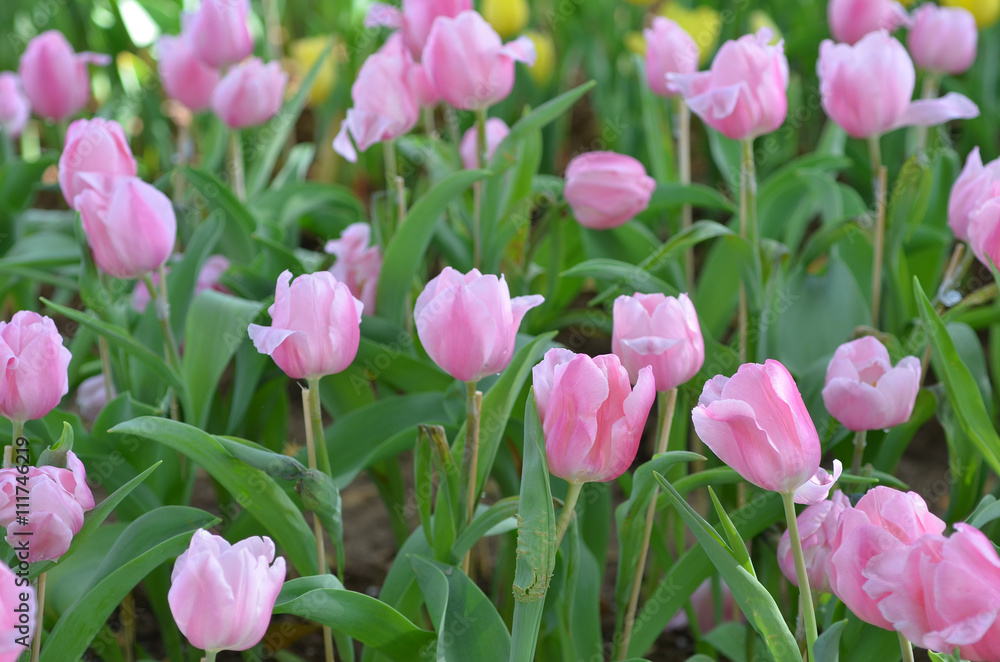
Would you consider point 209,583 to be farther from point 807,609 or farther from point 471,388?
point 807,609

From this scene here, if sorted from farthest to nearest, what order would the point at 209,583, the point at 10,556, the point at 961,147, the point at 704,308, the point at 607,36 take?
the point at 607,36 < the point at 961,147 < the point at 704,308 < the point at 10,556 < the point at 209,583

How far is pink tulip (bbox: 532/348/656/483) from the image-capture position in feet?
2.03

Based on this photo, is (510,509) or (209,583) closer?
(209,583)

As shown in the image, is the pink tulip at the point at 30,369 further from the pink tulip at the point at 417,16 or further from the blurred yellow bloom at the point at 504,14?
the blurred yellow bloom at the point at 504,14

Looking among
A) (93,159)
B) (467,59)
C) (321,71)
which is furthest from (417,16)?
(321,71)

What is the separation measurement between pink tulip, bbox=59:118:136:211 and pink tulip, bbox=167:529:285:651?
477 mm

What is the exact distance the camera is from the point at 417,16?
1.16 m

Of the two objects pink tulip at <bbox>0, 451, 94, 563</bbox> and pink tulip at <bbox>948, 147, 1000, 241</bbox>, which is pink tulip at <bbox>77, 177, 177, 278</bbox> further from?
pink tulip at <bbox>948, 147, 1000, 241</bbox>

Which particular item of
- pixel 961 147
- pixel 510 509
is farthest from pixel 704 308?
pixel 961 147

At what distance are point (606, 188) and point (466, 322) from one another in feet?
1.45

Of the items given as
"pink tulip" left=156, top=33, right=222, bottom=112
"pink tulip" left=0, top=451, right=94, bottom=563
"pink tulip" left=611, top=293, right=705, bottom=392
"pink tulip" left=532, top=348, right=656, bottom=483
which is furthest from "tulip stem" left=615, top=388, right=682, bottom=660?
"pink tulip" left=156, top=33, right=222, bottom=112

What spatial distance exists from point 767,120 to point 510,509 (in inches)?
18.4

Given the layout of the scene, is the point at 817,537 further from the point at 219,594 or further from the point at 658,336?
the point at 219,594

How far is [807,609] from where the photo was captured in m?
0.65
